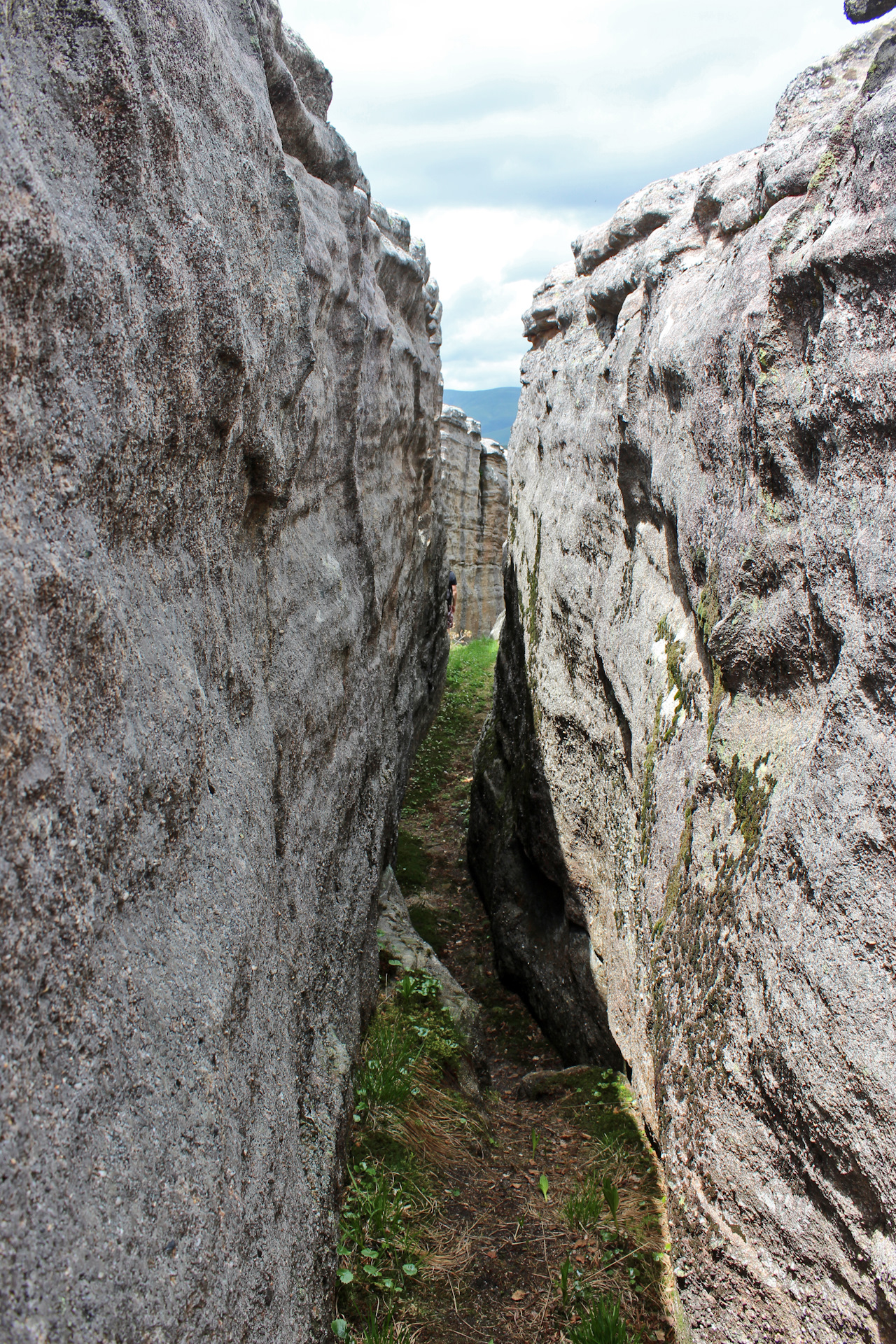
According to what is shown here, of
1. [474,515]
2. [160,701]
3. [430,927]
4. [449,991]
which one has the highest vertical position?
[160,701]

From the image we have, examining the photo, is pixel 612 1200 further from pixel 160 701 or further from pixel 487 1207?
pixel 160 701

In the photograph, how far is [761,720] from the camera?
10.6 feet

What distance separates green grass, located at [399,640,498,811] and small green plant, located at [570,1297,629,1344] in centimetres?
494

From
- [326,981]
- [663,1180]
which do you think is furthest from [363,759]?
[663,1180]

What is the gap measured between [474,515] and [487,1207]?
1817 cm

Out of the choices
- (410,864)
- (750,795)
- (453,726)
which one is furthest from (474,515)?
(750,795)

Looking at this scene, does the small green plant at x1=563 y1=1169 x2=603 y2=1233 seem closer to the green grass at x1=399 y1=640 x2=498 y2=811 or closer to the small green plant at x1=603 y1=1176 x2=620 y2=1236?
the small green plant at x1=603 y1=1176 x2=620 y2=1236

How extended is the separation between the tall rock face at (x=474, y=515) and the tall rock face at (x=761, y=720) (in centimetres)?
1441

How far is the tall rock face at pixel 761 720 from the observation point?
2428mm

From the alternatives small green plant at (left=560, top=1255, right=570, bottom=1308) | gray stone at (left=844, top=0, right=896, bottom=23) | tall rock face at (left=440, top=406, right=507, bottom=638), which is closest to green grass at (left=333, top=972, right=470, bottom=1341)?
small green plant at (left=560, top=1255, right=570, bottom=1308)

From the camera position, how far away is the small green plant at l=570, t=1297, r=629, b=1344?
2982mm

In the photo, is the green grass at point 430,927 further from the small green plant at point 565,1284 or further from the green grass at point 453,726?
the small green plant at point 565,1284

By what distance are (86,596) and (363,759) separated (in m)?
3.14

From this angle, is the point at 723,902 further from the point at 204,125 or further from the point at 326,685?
the point at 204,125
